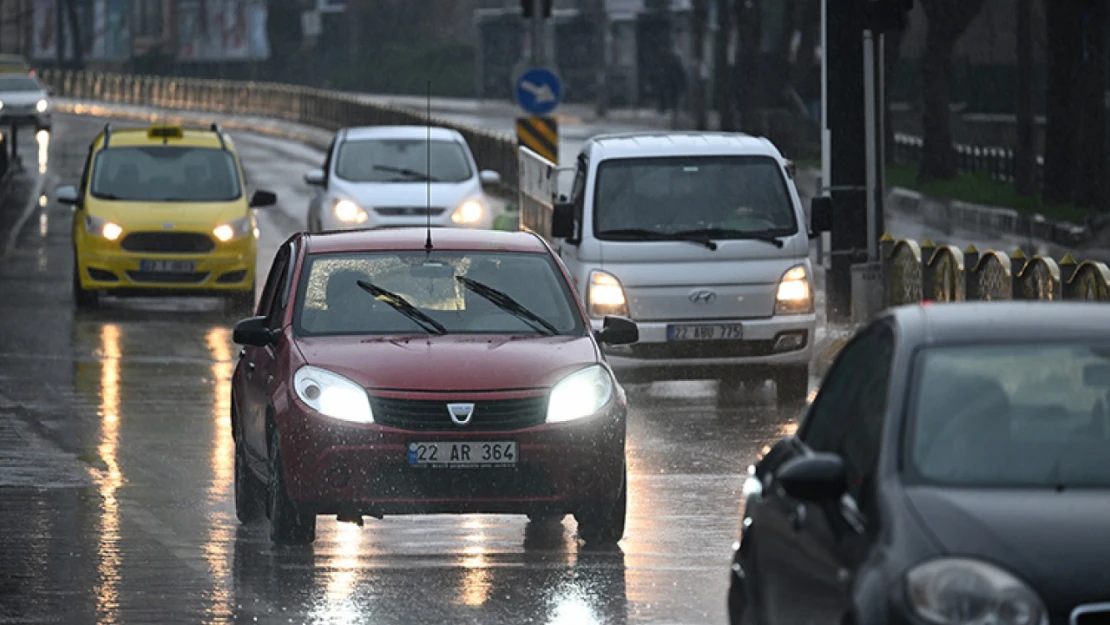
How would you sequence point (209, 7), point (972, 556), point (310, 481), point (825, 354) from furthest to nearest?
point (209, 7) < point (825, 354) < point (310, 481) < point (972, 556)

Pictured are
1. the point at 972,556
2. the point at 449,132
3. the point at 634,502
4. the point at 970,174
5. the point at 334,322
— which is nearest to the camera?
the point at 972,556

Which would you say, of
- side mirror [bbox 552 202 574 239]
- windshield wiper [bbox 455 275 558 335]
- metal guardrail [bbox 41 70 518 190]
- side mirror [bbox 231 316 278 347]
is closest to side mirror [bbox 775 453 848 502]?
windshield wiper [bbox 455 275 558 335]

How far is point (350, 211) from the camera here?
2767cm

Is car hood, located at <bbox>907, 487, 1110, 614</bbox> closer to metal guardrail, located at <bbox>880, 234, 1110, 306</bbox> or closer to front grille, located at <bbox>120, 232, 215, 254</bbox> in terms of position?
metal guardrail, located at <bbox>880, 234, 1110, 306</bbox>

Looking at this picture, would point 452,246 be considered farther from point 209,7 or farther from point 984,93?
point 209,7

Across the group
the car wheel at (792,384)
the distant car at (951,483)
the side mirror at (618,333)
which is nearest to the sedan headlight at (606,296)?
the car wheel at (792,384)

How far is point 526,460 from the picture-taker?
1052 cm

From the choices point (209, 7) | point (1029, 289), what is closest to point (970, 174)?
point (1029, 289)

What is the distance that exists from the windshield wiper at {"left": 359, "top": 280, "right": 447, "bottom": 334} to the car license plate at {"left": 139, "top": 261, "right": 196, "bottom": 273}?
12527mm

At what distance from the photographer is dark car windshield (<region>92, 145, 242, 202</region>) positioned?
24.9 meters

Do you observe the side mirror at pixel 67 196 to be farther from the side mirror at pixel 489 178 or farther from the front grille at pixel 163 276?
the side mirror at pixel 489 178

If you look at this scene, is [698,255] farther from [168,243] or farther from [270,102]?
[270,102]

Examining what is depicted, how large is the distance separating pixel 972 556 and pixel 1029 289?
1280 centimetres

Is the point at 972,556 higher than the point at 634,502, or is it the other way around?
the point at 972,556
